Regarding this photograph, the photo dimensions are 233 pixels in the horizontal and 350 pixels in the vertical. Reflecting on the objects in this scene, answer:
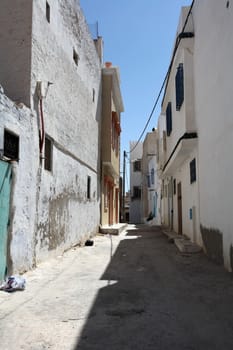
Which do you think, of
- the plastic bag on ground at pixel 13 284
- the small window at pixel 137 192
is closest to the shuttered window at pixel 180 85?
the plastic bag on ground at pixel 13 284

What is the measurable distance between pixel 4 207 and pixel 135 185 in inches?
1807

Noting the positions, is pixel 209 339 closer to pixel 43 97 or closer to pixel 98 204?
pixel 43 97

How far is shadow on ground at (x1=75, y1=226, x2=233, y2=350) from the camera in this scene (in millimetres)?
3695

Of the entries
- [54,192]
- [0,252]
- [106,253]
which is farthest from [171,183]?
[0,252]

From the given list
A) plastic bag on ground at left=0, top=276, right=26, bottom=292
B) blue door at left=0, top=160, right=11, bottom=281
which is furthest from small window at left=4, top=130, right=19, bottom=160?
plastic bag on ground at left=0, top=276, right=26, bottom=292

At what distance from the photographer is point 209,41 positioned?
8.61 meters

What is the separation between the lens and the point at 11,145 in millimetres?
6461

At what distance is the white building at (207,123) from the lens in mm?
7137

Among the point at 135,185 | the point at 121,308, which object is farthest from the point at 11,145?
the point at 135,185

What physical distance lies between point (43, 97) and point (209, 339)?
5.88 m

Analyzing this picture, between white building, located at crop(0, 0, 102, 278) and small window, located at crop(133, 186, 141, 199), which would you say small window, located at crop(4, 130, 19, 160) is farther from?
small window, located at crop(133, 186, 141, 199)

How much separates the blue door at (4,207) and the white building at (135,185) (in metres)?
43.4

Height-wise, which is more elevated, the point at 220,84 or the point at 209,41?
the point at 209,41

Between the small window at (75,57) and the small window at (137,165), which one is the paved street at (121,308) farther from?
the small window at (137,165)
